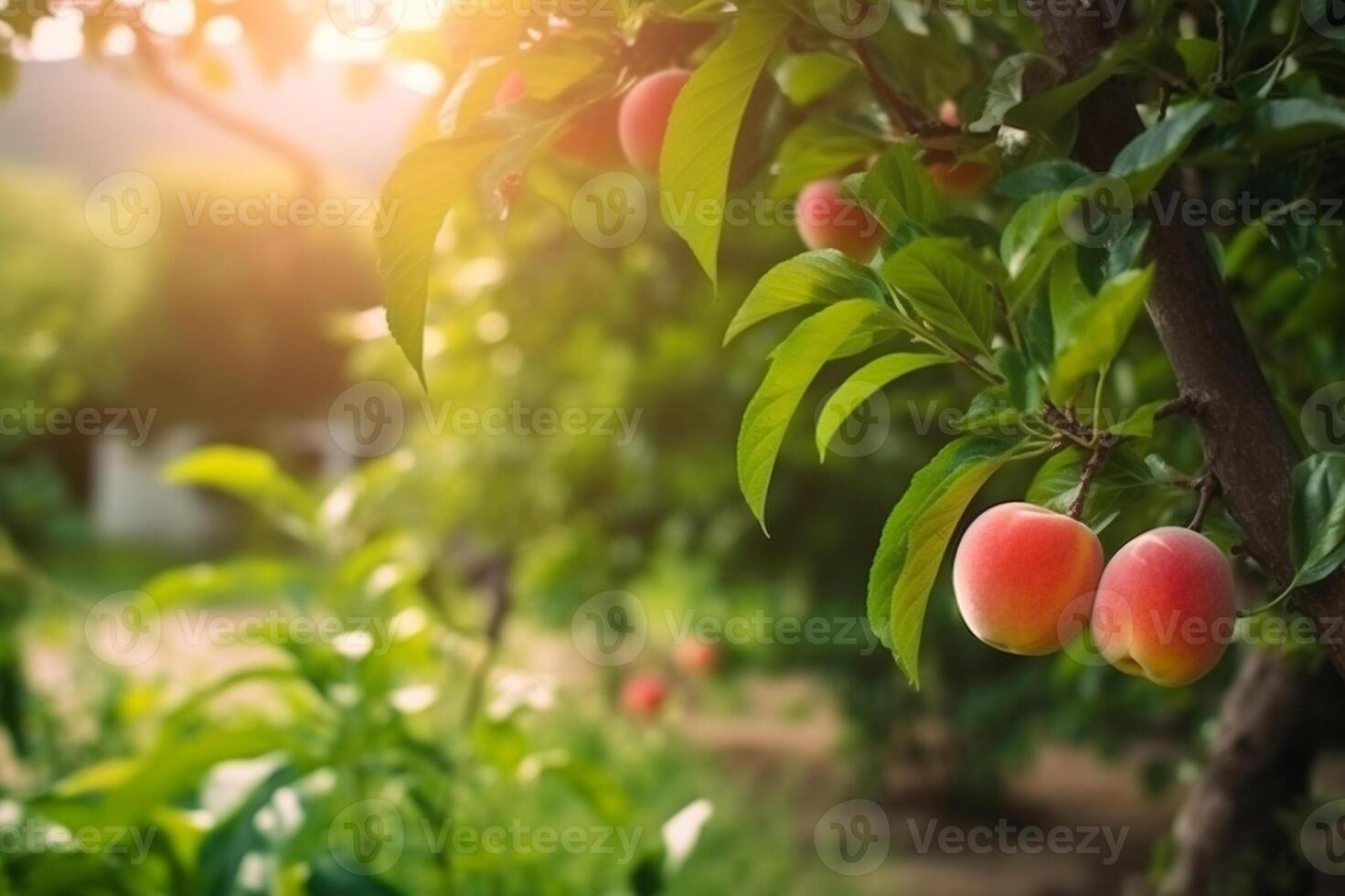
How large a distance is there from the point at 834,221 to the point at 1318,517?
342mm

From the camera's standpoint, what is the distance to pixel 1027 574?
22.7 inches

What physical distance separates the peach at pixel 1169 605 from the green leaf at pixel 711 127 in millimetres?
249

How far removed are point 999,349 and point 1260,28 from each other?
0.77ft

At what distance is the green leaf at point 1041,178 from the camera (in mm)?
562

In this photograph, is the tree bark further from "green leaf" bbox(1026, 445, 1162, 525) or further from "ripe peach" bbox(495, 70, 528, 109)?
"ripe peach" bbox(495, 70, 528, 109)

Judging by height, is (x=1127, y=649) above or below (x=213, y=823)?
above

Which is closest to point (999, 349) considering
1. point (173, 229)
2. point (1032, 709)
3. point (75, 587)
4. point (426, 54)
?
point (426, 54)

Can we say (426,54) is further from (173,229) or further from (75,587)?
(173,229)

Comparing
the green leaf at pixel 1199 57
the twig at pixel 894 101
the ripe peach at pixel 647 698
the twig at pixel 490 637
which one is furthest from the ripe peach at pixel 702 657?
the green leaf at pixel 1199 57

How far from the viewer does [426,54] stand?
2.74 ft

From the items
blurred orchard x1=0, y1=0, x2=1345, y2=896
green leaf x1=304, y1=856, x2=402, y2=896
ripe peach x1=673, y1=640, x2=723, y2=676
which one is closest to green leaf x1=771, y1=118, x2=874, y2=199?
blurred orchard x1=0, y1=0, x2=1345, y2=896

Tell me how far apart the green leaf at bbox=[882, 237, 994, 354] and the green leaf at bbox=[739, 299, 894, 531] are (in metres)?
0.02

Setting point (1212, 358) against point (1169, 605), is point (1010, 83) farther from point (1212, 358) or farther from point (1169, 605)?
point (1169, 605)

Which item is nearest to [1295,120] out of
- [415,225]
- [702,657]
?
[415,225]
